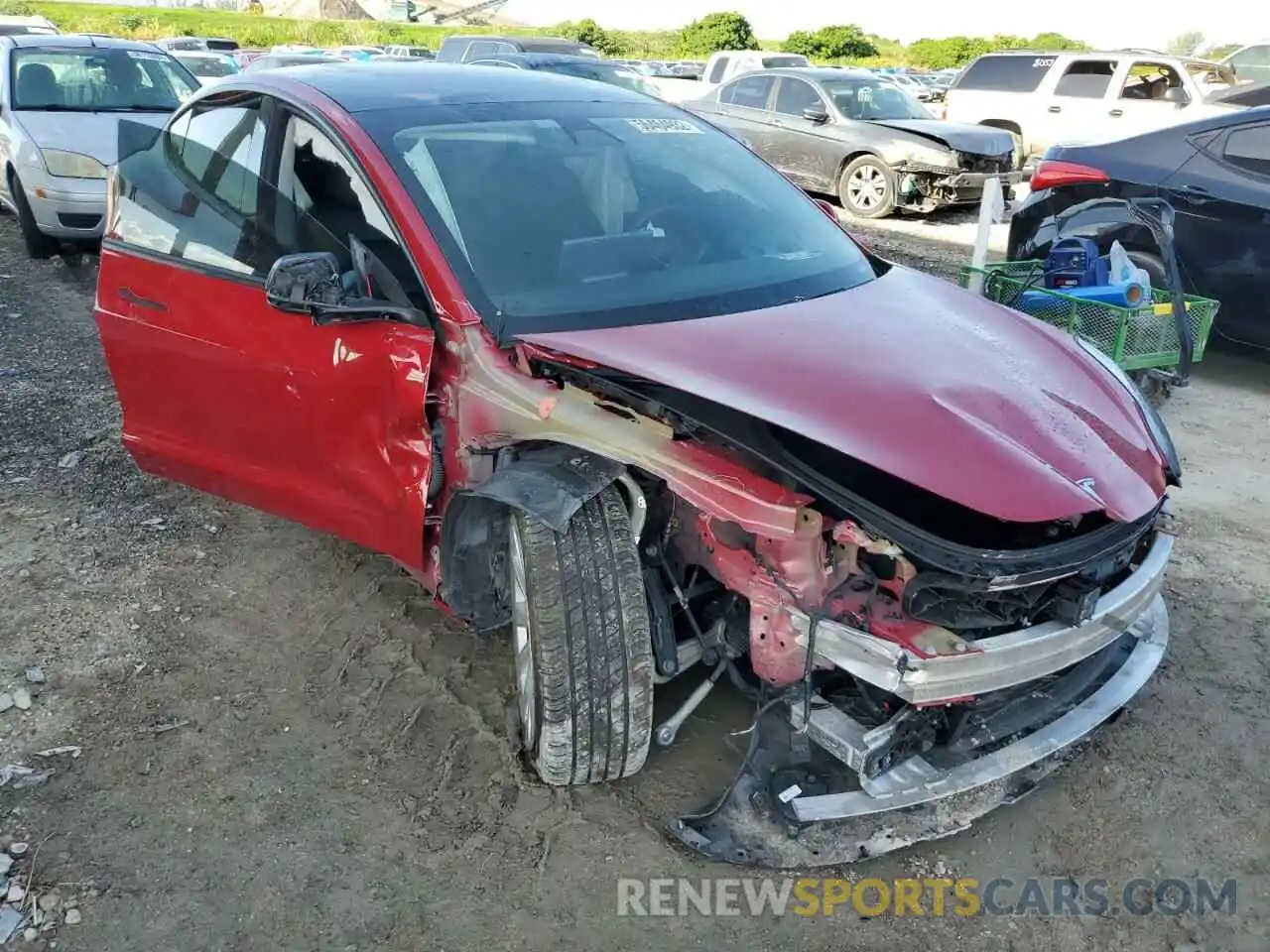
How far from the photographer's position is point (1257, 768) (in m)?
2.88

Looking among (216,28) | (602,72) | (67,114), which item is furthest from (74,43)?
(216,28)

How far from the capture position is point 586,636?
247 cm

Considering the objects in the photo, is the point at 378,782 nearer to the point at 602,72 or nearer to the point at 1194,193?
the point at 1194,193

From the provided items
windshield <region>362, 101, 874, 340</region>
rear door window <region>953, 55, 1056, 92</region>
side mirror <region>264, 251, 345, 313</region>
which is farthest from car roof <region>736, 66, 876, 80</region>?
side mirror <region>264, 251, 345, 313</region>

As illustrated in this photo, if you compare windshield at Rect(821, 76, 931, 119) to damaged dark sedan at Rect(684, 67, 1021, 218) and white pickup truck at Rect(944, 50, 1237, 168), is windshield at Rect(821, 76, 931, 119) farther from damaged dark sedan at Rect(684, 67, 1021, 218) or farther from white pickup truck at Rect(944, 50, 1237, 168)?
white pickup truck at Rect(944, 50, 1237, 168)

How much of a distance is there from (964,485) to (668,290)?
3.62 ft

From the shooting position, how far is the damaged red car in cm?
232

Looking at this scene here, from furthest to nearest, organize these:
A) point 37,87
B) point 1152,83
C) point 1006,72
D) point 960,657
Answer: point 1006,72 < point 1152,83 < point 37,87 < point 960,657

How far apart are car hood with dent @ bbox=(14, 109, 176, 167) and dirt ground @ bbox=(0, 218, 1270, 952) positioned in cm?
447

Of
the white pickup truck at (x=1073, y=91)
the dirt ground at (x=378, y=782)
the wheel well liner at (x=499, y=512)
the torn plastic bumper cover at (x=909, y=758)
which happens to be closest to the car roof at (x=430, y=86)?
the wheel well liner at (x=499, y=512)

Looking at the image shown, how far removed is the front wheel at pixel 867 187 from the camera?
1045cm

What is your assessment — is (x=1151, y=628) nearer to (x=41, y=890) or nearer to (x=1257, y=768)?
(x=1257, y=768)

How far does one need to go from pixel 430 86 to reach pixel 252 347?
3.47ft

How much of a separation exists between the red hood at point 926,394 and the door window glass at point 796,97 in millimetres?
8949
